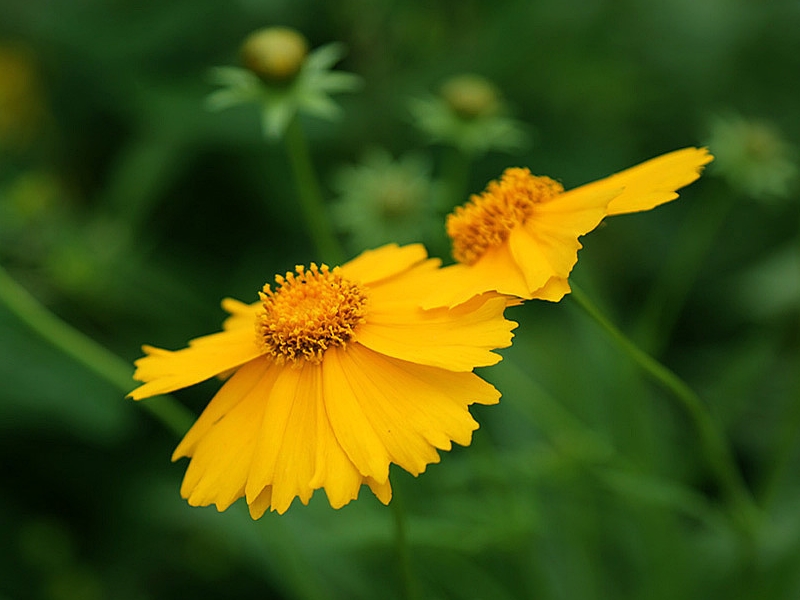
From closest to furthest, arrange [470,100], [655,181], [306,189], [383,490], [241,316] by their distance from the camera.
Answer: [383,490]
[655,181]
[241,316]
[306,189]
[470,100]

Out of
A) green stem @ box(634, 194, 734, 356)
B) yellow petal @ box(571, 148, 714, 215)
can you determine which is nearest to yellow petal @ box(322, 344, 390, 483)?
yellow petal @ box(571, 148, 714, 215)

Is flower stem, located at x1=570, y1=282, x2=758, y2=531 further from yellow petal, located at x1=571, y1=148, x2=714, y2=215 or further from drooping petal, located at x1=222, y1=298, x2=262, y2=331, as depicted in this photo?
drooping petal, located at x1=222, y1=298, x2=262, y2=331

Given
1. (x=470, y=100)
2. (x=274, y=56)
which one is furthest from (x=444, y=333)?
(x=470, y=100)

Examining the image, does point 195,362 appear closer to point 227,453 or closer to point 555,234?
point 227,453

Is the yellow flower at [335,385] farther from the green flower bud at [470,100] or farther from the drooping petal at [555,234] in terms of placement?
the green flower bud at [470,100]

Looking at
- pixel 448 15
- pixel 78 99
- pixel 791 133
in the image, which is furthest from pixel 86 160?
pixel 791 133

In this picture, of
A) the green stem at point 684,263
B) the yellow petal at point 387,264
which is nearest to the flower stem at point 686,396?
the yellow petal at point 387,264
